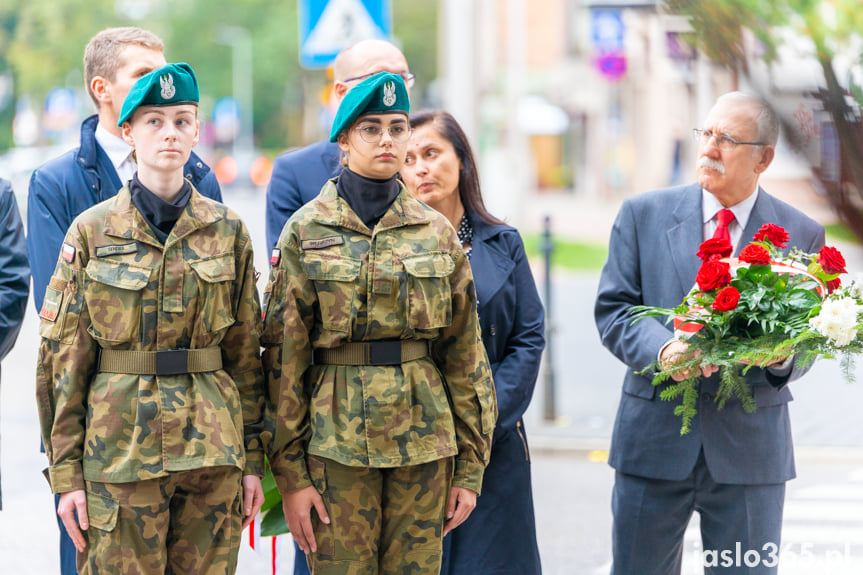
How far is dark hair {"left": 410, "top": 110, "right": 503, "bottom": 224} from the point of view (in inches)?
137

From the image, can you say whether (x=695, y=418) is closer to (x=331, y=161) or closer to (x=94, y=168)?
(x=331, y=161)

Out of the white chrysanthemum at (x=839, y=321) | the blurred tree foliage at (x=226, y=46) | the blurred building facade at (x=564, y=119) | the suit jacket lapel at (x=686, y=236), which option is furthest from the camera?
the blurred tree foliage at (x=226, y=46)

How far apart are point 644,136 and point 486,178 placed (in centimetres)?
1867

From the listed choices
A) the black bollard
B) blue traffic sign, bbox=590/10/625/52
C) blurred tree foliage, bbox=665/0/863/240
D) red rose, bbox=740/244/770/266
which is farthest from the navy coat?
blue traffic sign, bbox=590/10/625/52

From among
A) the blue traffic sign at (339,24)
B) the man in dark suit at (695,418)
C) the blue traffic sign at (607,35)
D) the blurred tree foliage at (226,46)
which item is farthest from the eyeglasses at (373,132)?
the blurred tree foliage at (226,46)

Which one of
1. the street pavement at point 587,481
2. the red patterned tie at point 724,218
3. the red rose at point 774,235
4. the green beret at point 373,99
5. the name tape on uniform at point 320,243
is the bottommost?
the street pavement at point 587,481

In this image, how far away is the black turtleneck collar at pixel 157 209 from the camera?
2.67 meters

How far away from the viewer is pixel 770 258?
114 inches

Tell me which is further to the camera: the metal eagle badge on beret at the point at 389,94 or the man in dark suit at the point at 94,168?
the man in dark suit at the point at 94,168

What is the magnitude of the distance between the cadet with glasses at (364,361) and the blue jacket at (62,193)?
777mm

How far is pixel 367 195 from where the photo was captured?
2.81 meters

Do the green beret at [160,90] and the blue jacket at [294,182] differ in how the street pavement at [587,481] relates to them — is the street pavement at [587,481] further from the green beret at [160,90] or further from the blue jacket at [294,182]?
the green beret at [160,90]

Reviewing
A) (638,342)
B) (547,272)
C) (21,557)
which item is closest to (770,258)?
(638,342)

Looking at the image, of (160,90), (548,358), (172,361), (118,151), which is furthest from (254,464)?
(548,358)
